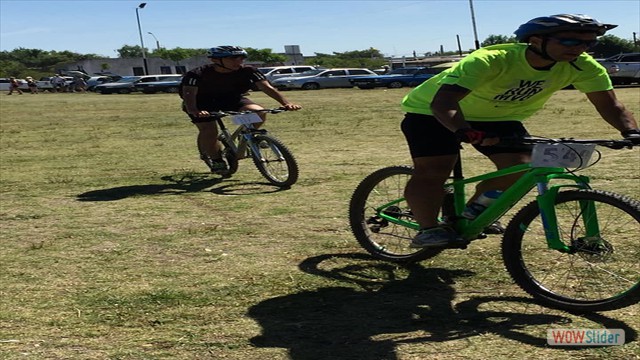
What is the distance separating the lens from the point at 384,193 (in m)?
4.75

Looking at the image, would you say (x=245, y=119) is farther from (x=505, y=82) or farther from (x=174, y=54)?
(x=174, y=54)

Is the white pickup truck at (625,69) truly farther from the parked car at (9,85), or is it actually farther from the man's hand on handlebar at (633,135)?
the parked car at (9,85)

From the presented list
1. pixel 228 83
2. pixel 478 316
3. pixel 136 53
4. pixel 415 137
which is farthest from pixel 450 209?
pixel 136 53

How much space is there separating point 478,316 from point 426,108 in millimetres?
1258

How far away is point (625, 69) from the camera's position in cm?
2858

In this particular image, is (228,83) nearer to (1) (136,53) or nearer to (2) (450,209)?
(2) (450,209)

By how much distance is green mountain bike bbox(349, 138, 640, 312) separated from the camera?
3365 mm

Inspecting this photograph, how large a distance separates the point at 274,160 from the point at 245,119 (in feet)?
1.95

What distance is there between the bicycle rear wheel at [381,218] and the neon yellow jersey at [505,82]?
2.40 feet

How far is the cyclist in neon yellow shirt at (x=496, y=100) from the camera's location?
3332 mm

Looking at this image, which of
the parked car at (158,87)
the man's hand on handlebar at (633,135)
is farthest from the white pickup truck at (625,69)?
the man's hand on handlebar at (633,135)

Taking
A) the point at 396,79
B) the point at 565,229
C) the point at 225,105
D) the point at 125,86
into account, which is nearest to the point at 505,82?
the point at 565,229

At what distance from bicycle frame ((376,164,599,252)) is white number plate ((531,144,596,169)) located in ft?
0.25

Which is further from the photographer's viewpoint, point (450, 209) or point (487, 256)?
point (487, 256)
